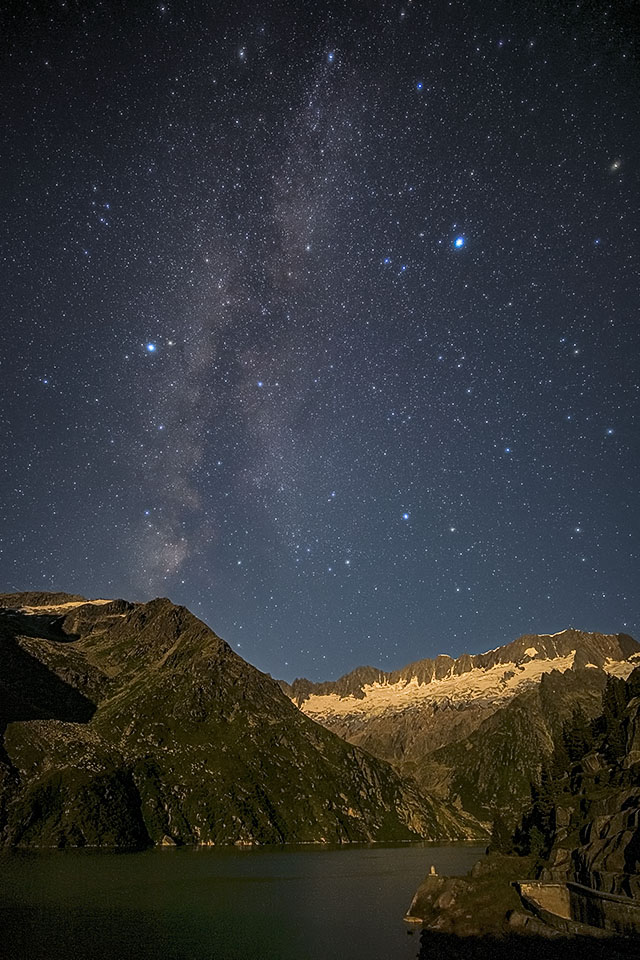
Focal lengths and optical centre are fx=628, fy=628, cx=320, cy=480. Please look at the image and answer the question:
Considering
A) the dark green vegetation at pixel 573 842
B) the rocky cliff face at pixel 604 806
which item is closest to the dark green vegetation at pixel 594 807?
the rocky cliff face at pixel 604 806

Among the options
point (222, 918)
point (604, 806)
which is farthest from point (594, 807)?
point (222, 918)

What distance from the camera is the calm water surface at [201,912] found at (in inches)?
2815

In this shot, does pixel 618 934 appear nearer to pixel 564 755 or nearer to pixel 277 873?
pixel 564 755

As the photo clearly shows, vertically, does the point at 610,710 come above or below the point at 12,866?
above

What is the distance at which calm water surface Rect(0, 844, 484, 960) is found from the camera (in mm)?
71500

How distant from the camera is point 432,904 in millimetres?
92812

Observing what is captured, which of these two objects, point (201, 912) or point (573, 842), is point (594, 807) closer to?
point (573, 842)

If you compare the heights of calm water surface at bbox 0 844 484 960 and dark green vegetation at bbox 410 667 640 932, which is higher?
dark green vegetation at bbox 410 667 640 932

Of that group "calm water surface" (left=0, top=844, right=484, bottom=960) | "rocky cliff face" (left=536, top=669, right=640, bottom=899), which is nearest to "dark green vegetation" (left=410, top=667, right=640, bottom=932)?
"rocky cliff face" (left=536, top=669, right=640, bottom=899)

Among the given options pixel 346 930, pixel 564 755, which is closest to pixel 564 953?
pixel 346 930

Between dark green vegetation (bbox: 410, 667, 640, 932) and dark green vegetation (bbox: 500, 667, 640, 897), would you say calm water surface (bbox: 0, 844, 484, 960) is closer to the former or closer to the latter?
dark green vegetation (bbox: 410, 667, 640, 932)

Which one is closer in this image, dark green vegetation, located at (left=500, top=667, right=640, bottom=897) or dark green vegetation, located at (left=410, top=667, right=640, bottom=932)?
dark green vegetation, located at (left=500, top=667, right=640, bottom=897)

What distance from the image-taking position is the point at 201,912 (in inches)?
3772

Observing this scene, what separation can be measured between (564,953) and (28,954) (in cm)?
5461
